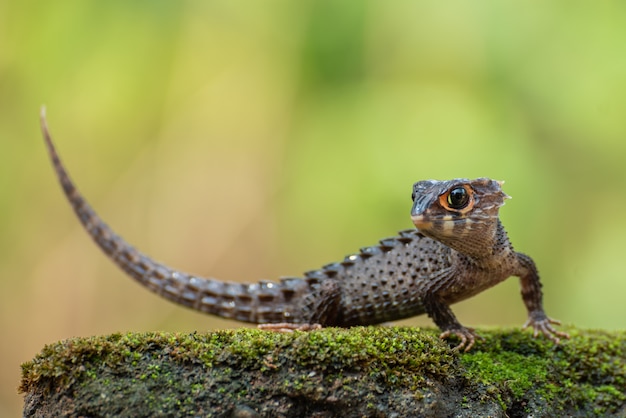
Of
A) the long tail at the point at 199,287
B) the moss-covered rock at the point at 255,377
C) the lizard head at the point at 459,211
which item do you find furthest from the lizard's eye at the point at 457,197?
the long tail at the point at 199,287

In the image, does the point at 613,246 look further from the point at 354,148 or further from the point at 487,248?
the point at 487,248

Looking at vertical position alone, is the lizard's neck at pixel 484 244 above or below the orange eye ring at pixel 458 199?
below

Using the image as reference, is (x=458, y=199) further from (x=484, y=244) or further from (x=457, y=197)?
(x=484, y=244)

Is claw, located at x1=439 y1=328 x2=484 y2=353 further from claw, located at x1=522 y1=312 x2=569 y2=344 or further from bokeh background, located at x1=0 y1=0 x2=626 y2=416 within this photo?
bokeh background, located at x1=0 y1=0 x2=626 y2=416

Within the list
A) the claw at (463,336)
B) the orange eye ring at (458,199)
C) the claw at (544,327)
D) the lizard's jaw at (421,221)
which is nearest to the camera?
the lizard's jaw at (421,221)

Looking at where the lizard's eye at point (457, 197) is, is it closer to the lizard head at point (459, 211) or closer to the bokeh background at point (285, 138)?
the lizard head at point (459, 211)

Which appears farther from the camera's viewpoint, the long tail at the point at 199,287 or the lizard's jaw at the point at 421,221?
the long tail at the point at 199,287

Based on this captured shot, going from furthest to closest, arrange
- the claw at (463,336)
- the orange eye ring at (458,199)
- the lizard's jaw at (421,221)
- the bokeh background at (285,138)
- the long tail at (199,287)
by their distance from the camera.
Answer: the bokeh background at (285,138)
the long tail at (199,287)
the claw at (463,336)
the orange eye ring at (458,199)
the lizard's jaw at (421,221)

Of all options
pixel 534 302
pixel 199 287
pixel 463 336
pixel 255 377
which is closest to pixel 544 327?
pixel 534 302
